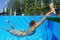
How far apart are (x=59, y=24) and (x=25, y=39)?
1.04 metres

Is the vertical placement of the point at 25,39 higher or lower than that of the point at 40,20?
lower

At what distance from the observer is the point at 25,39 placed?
614 cm

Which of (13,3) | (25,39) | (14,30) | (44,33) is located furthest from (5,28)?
(13,3)

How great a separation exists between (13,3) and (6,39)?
4054 centimetres

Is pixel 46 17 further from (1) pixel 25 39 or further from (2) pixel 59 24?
(1) pixel 25 39

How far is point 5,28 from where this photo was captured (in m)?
6.23

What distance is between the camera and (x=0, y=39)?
6273mm

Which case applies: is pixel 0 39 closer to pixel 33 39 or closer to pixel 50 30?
pixel 33 39

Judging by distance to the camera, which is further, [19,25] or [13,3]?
[13,3]

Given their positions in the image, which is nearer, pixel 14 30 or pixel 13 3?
pixel 14 30

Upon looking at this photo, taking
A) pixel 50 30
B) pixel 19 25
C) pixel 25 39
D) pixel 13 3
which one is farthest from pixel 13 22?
pixel 13 3

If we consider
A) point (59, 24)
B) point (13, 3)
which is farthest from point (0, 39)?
point (13, 3)

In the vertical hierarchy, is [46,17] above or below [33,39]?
above

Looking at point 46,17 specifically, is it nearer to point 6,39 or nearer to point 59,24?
point 59,24
